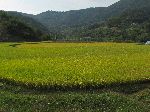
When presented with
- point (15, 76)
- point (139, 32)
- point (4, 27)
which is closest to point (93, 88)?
point (15, 76)

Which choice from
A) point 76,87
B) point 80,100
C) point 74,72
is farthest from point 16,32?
point 80,100

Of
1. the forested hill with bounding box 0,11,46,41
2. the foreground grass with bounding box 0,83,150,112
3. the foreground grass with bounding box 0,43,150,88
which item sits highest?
the forested hill with bounding box 0,11,46,41

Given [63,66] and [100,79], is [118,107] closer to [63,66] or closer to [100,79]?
[100,79]

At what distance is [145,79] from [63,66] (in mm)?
8038

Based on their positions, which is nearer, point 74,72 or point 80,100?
point 80,100

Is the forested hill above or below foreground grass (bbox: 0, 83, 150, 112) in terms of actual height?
above

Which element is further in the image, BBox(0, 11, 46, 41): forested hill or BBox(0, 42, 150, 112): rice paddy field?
BBox(0, 11, 46, 41): forested hill

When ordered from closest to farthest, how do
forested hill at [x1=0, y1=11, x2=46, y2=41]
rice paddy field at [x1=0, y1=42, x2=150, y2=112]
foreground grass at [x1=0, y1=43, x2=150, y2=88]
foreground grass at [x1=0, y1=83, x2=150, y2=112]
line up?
foreground grass at [x1=0, y1=83, x2=150, y2=112]
rice paddy field at [x1=0, y1=42, x2=150, y2=112]
foreground grass at [x1=0, y1=43, x2=150, y2=88]
forested hill at [x1=0, y1=11, x2=46, y2=41]

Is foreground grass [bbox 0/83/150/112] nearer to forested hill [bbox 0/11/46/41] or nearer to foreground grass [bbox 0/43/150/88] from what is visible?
foreground grass [bbox 0/43/150/88]

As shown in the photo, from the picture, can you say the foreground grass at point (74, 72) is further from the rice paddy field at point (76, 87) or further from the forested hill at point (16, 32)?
the forested hill at point (16, 32)

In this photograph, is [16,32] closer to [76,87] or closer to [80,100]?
[76,87]

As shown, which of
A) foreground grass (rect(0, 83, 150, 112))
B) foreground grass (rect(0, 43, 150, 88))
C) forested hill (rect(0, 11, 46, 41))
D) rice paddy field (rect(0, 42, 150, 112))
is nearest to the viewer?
foreground grass (rect(0, 83, 150, 112))

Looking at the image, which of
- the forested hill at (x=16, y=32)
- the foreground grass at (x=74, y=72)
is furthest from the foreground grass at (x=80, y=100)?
the forested hill at (x=16, y=32)

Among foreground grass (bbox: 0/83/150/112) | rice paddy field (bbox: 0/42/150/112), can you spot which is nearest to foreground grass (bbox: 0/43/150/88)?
rice paddy field (bbox: 0/42/150/112)
